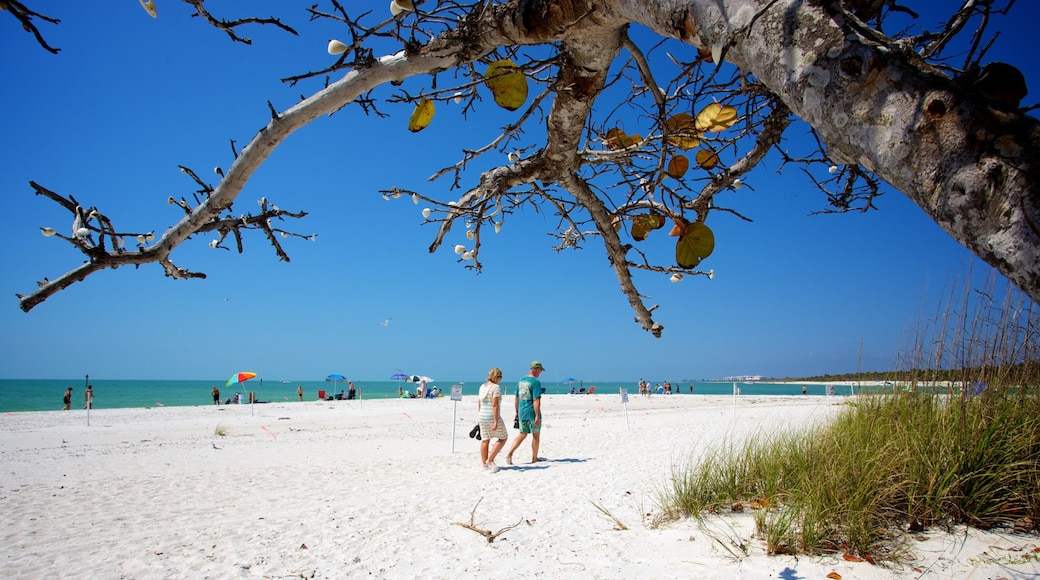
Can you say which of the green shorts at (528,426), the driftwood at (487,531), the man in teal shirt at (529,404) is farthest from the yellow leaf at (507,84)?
the green shorts at (528,426)

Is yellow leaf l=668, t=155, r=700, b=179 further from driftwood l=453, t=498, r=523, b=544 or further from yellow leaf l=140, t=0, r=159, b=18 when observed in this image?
driftwood l=453, t=498, r=523, b=544

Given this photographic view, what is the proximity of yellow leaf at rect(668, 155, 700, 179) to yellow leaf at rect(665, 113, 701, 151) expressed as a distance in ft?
0.18

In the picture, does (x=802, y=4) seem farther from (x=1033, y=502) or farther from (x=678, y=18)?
(x=1033, y=502)

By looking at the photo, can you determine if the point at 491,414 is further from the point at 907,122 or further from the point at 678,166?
the point at 907,122

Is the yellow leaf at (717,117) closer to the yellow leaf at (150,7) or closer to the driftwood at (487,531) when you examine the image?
the yellow leaf at (150,7)

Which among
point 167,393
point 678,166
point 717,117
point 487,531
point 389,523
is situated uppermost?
point 717,117

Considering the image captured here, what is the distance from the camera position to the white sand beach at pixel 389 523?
10.5 feet

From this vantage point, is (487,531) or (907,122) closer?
(907,122)

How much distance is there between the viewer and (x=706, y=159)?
90.9 inches

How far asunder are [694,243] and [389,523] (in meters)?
4.29

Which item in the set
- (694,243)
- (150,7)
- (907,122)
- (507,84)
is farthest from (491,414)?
(907,122)

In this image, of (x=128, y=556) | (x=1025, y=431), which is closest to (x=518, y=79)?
(x=1025, y=431)

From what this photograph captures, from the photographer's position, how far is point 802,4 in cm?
96

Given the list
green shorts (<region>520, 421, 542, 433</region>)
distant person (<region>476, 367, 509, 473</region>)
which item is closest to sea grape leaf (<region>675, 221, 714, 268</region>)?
distant person (<region>476, 367, 509, 473</region>)
